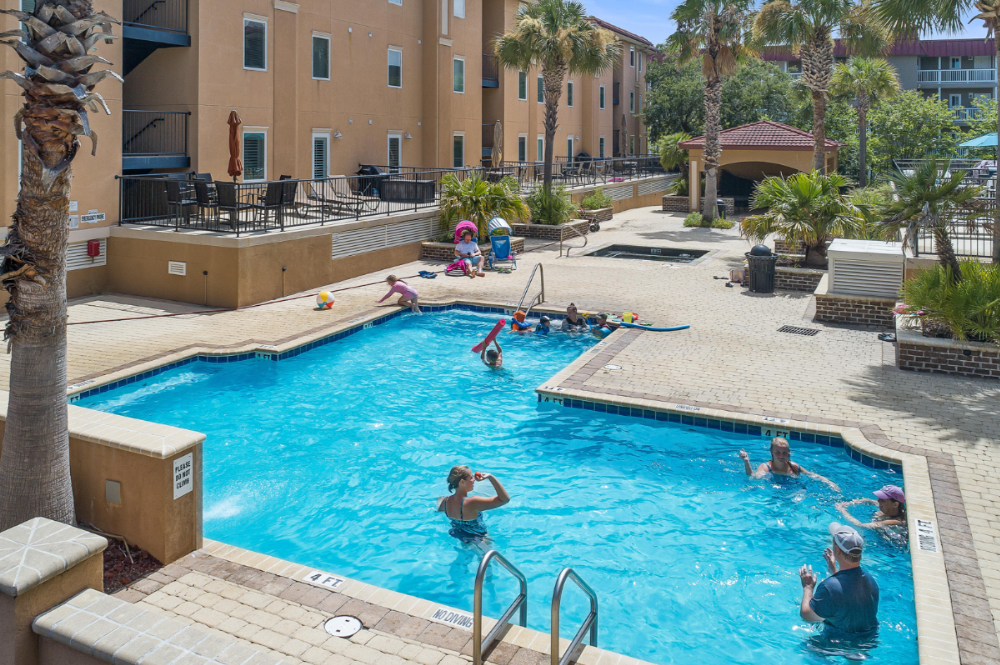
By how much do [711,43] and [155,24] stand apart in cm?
1952

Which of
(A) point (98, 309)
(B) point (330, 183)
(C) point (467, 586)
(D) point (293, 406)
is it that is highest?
(B) point (330, 183)

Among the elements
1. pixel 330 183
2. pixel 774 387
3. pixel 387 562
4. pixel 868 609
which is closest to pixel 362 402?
pixel 387 562

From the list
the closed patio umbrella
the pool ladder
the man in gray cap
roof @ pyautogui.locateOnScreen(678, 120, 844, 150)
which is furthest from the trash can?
roof @ pyautogui.locateOnScreen(678, 120, 844, 150)

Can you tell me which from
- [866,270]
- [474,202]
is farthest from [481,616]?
[474,202]

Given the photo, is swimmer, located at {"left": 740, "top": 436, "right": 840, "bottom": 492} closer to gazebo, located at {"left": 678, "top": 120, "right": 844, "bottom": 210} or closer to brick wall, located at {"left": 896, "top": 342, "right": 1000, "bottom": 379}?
brick wall, located at {"left": 896, "top": 342, "right": 1000, "bottom": 379}

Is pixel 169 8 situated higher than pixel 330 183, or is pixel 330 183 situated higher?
pixel 169 8

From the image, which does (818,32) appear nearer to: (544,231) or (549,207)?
(549,207)

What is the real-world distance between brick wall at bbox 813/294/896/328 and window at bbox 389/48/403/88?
1785cm

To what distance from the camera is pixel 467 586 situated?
7926 millimetres

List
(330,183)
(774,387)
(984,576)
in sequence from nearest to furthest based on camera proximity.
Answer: (984,576) → (774,387) → (330,183)

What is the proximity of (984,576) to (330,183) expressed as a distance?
65.9 ft

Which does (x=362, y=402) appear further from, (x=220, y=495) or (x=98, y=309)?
(x=98, y=309)

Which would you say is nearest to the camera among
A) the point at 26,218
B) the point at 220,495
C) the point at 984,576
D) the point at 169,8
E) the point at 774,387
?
the point at 26,218

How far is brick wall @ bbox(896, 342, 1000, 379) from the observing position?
41.9 feet
